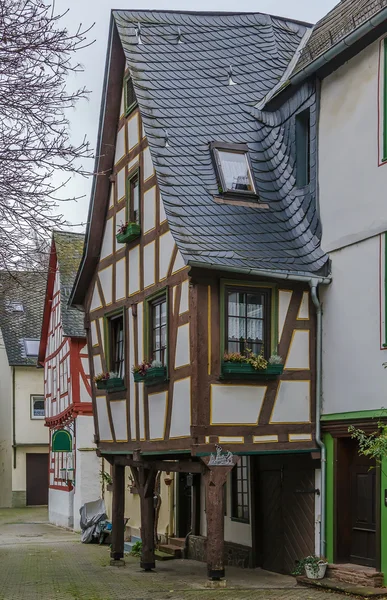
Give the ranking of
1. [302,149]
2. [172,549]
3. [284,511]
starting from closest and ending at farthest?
[302,149] → [284,511] → [172,549]

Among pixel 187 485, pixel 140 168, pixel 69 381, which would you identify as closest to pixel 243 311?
pixel 140 168

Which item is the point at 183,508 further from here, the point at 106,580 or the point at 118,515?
the point at 106,580

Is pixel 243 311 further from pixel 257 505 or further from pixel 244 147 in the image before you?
pixel 257 505

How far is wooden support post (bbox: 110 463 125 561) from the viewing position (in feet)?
61.6

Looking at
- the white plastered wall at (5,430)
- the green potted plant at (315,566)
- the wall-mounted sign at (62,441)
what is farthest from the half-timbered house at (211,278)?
the white plastered wall at (5,430)

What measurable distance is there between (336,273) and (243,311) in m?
1.59

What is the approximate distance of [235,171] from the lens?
1622 cm

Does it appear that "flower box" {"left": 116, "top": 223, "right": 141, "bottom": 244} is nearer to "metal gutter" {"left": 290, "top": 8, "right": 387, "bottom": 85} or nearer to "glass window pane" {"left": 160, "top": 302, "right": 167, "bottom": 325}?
"glass window pane" {"left": 160, "top": 302, "right": 167, "bottom": 325}

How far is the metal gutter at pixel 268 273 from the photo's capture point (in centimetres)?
1420

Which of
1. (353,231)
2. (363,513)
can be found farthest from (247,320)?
(363,513)

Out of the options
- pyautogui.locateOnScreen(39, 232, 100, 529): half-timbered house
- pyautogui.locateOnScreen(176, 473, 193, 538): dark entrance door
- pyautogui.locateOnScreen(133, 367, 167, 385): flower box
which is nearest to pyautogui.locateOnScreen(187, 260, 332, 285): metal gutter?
pyautogui.locateOnScreen(133, 367, 167, 385): flower box

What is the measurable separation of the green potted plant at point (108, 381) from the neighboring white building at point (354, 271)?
431 cm

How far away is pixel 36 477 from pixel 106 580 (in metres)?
24.1

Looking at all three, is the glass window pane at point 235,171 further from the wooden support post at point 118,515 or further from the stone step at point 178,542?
the stone step at point 178,542
